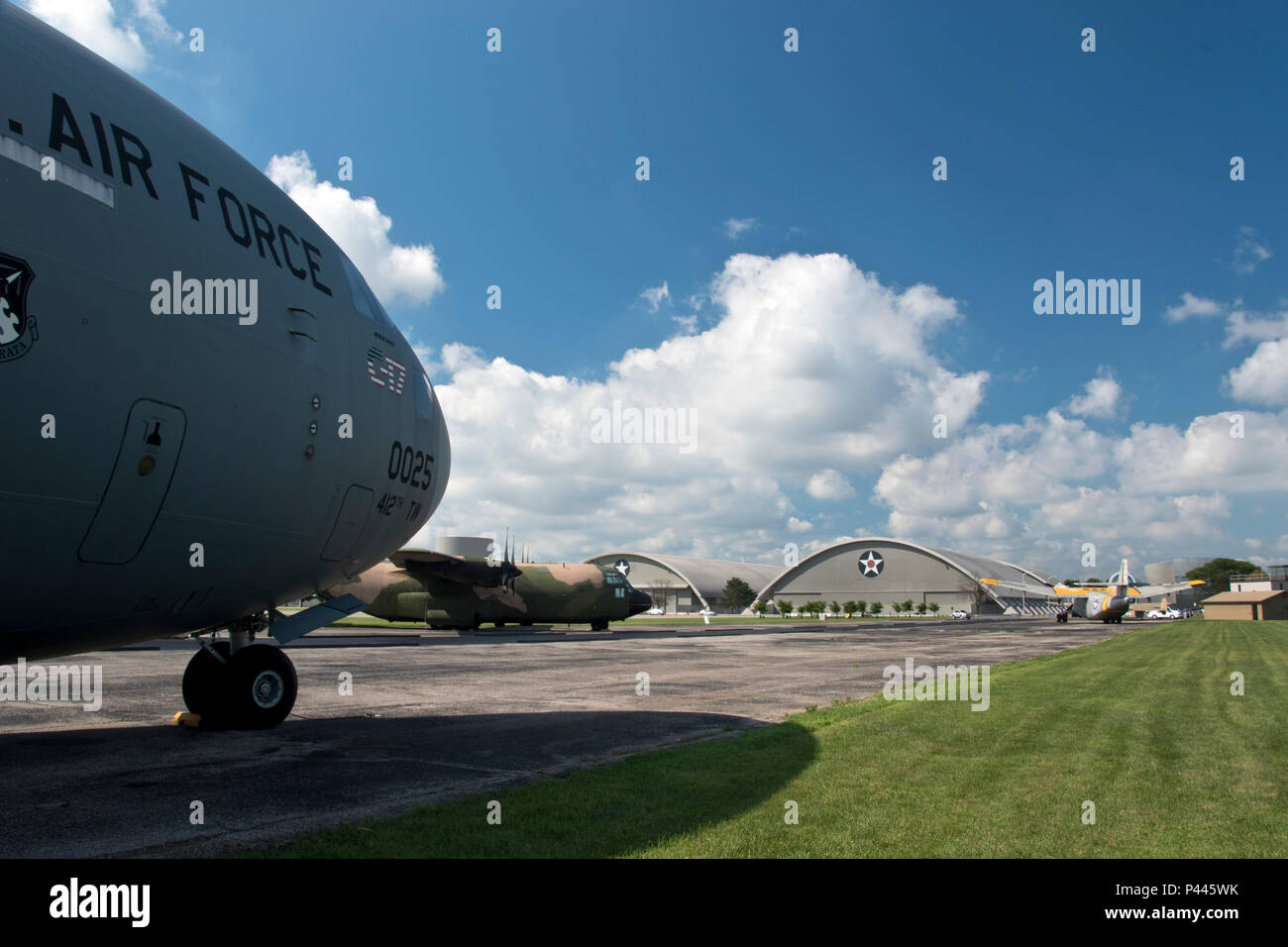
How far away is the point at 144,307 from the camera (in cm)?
633

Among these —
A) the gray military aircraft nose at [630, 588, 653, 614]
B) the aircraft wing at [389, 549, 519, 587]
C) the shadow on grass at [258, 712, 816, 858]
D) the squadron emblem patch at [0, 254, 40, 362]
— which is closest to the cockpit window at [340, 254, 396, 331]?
the squadron emblem patch at [0, 254, 40, 362]

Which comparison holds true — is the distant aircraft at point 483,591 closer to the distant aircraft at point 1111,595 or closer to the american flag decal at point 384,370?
the american flag decal at point 384,370

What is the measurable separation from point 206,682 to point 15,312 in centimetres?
653

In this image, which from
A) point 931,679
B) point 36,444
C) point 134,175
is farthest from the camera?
point 931,679

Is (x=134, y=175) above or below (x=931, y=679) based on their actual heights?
above

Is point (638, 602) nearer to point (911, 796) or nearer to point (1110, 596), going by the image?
point (911, 796)

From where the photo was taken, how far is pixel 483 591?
38.6m

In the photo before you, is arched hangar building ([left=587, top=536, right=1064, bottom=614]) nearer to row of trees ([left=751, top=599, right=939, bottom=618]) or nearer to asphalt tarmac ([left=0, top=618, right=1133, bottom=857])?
row of trees ([left=751, top=599, right=939, bottom=618])

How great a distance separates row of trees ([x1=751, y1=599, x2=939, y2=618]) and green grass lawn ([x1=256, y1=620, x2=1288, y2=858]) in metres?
94.5

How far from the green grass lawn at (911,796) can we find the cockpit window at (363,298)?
587 cm

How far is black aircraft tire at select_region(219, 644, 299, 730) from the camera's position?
33.8 ft
